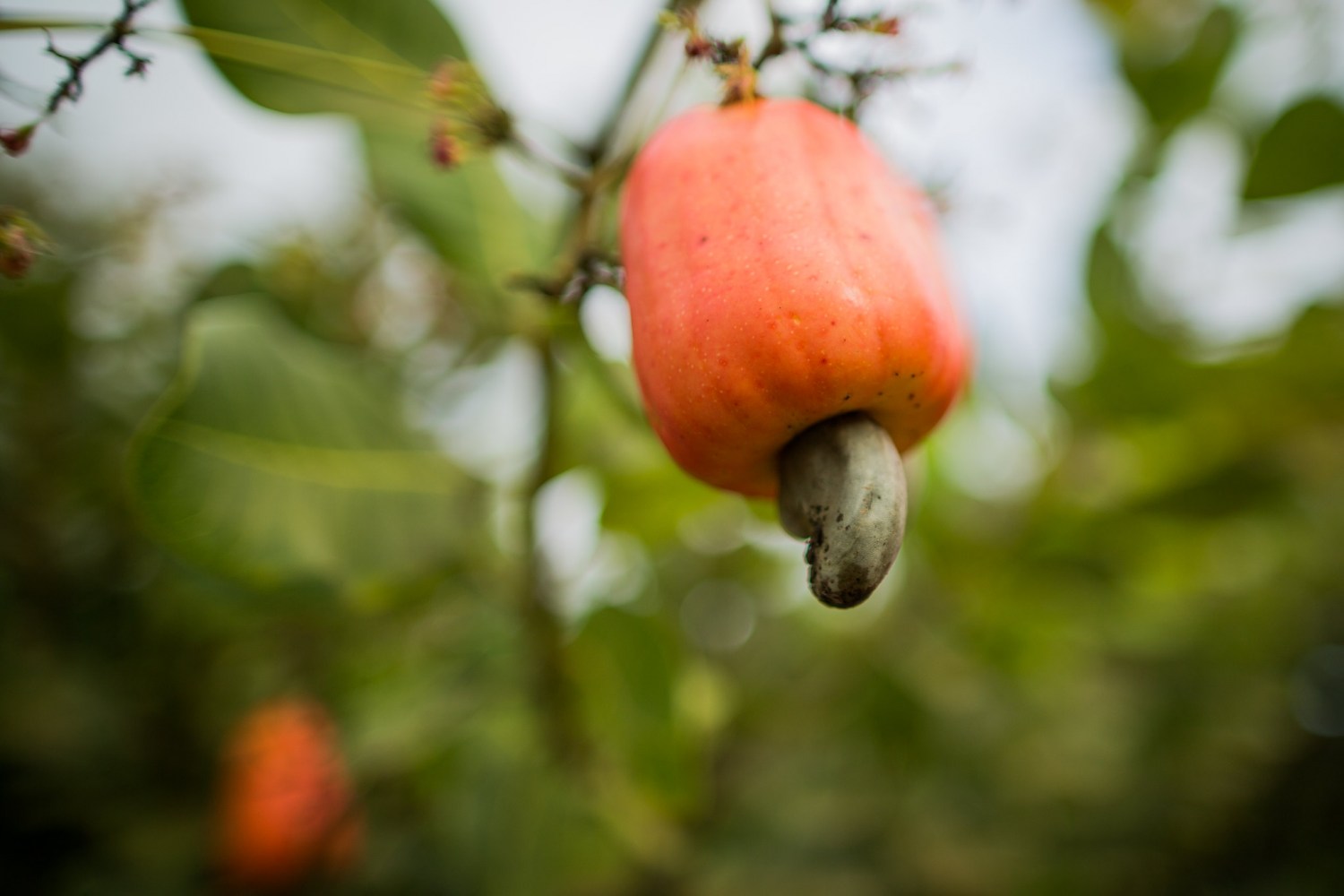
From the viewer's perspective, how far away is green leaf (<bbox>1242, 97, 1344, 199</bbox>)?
84cm

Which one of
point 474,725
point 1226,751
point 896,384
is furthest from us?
point 1226,751

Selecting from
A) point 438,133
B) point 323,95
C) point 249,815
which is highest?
point 438,133

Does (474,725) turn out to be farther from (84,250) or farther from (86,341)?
(84,250)

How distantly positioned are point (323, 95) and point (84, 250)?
0.66 meters

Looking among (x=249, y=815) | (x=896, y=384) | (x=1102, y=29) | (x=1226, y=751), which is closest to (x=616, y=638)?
(x=249, y=815)

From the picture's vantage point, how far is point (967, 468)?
54.1 inches

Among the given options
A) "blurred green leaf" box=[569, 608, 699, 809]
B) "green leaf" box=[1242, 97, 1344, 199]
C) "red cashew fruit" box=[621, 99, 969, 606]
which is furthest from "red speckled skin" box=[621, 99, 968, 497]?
"green leaf" box=[1242, 97, 1344, 199]

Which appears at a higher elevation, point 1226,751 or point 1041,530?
point 1041,530

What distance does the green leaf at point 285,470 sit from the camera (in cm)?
64

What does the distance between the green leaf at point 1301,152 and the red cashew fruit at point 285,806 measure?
47.6 inches

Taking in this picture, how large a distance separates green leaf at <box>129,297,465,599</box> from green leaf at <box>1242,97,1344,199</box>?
927 mm

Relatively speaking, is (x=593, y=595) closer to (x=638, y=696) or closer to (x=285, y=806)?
(x=638, y=696)

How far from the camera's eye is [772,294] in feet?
1.34

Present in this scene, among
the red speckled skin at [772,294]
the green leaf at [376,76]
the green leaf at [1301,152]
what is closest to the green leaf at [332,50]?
the green leaf at [376,76]
